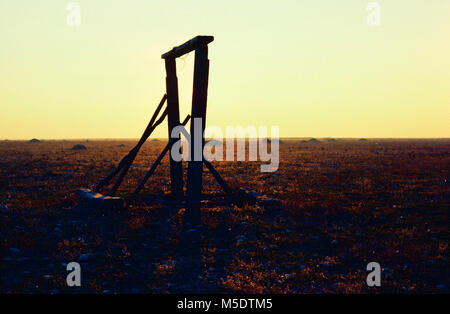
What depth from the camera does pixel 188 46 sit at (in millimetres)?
10422

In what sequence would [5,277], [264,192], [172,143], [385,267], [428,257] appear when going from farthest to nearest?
[264,192], [172,143], [428,257], [385,267], [5,277]

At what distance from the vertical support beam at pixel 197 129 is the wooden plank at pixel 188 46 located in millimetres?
128

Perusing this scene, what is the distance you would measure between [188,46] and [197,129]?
2.53 meters

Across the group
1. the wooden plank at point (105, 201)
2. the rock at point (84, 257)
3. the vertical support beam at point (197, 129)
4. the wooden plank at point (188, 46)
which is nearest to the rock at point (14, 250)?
the rock at point (84, 257)

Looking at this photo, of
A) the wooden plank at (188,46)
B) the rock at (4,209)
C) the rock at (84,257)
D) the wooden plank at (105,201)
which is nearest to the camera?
the rock at (84,257)

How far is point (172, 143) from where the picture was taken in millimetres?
11656

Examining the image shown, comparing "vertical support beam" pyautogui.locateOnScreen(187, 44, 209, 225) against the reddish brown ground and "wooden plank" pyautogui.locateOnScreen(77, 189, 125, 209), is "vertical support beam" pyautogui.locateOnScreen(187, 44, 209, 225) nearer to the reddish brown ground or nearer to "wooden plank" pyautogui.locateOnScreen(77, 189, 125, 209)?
the reddish brown ground

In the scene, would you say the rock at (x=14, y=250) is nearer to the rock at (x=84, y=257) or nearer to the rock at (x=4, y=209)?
the rock at (x=84, y=257)

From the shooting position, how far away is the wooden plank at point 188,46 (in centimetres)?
971

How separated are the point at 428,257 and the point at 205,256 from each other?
Result: 4921 mm

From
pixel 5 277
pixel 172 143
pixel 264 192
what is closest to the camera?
pixel 5 277
